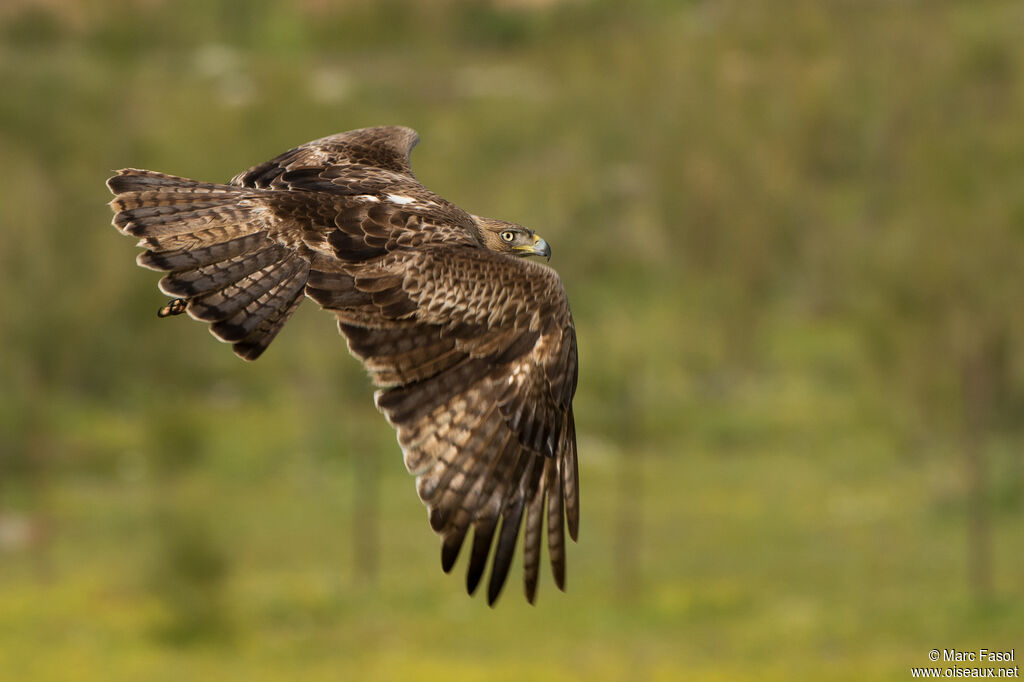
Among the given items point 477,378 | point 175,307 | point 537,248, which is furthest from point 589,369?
point 477,378

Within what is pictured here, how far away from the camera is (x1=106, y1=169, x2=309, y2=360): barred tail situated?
10344mm

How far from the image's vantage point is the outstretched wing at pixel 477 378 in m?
10.1

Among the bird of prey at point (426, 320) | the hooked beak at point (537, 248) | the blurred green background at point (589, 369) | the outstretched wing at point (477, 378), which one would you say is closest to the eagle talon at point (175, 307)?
the bird of prey at point (426, 320)

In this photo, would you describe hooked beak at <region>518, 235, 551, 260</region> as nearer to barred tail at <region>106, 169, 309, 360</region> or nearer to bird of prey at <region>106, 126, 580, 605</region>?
bird of prey at <region>106, 126, 580, 605</region>

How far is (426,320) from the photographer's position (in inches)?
408

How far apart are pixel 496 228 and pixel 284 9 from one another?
8613cm

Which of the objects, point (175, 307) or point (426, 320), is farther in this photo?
point (175, 307)

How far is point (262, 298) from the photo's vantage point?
10.4 m

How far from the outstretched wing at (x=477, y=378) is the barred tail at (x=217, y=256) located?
29cm

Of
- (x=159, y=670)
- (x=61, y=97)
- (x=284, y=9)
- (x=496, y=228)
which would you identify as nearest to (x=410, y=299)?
(x=496, y=228)

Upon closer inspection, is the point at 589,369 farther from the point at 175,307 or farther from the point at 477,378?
the point at 477,378

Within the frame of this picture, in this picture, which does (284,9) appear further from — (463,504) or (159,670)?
(463,504)

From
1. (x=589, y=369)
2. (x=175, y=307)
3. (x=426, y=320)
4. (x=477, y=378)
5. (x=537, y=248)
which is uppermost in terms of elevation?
(x=589, y=369)

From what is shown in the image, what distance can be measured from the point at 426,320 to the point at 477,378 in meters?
0.49
